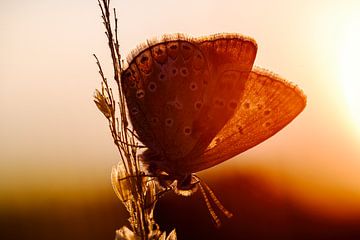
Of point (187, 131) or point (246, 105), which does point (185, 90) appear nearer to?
point (187, 131)

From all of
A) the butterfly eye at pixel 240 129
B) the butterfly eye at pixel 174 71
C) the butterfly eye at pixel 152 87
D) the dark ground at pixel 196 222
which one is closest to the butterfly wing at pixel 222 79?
the butterfly eye at pixel 240 129

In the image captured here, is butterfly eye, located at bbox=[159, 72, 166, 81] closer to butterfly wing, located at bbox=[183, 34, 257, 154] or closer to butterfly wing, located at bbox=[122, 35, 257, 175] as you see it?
butterfly wing, located at bbox=[122, 35, 257, 175]

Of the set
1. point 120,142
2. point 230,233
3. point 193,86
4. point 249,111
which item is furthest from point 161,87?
point 230,233

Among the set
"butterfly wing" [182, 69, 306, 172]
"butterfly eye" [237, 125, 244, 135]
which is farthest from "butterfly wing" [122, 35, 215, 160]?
"butterfly eye" [237, 125, 244, 135]

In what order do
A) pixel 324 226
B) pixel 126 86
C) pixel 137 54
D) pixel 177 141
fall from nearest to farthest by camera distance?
pixel 126 86 < pixel 137 54 < pixel 177 141 < pixel 324 226

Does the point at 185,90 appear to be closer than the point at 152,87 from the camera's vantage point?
No

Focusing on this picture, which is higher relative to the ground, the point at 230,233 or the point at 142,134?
the point at 142,134

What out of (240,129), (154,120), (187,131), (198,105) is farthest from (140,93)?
(240,129)

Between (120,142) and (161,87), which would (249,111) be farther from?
(120,142)
